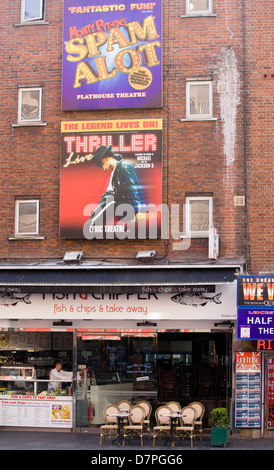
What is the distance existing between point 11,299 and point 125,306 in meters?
3.23

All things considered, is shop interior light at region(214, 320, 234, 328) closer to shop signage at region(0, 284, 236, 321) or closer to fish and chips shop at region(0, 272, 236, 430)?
fish and chips shop at region(0, 272, 236, 430)

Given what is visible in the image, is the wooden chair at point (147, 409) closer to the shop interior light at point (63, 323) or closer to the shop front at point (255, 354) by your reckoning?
the shop front at point (255, 354)

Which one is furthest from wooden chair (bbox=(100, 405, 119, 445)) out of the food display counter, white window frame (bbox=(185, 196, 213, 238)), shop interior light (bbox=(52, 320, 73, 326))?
white window frame (bbox=(185, 196, 213, 238))

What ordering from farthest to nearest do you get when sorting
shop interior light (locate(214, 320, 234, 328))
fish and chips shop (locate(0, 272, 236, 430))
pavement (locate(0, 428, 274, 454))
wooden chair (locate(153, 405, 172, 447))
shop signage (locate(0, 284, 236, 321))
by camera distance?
fish and chips shop (locate(0, 272, 236, 430)), shop interior light (locate(214, 320, 234, 328)), shop signage (locate(0, 284, 236, 321)), wooden chair (locate(153, 405, 172, 447)), pavement (locate(0, 428, 274, 454))

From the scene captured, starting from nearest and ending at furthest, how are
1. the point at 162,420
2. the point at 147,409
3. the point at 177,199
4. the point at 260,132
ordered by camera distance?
the point at 162,420, the point at 147,409, the point at 260,132, the point at 177,199

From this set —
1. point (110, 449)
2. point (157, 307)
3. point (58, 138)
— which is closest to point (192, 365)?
point (157, 307)

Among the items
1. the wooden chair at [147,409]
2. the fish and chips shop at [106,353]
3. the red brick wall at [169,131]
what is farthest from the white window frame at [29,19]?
the wooden chair at [147,409]

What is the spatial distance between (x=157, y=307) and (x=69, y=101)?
6231 mm

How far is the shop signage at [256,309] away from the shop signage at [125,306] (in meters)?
0.44

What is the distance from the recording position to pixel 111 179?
20172 millimetres

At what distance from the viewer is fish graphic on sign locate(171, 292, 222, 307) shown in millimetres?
19500

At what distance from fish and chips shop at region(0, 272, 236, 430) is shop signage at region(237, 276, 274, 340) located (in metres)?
0.82

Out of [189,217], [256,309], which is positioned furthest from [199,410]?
[189,217]

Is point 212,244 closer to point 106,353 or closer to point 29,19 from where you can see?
point 106,353
